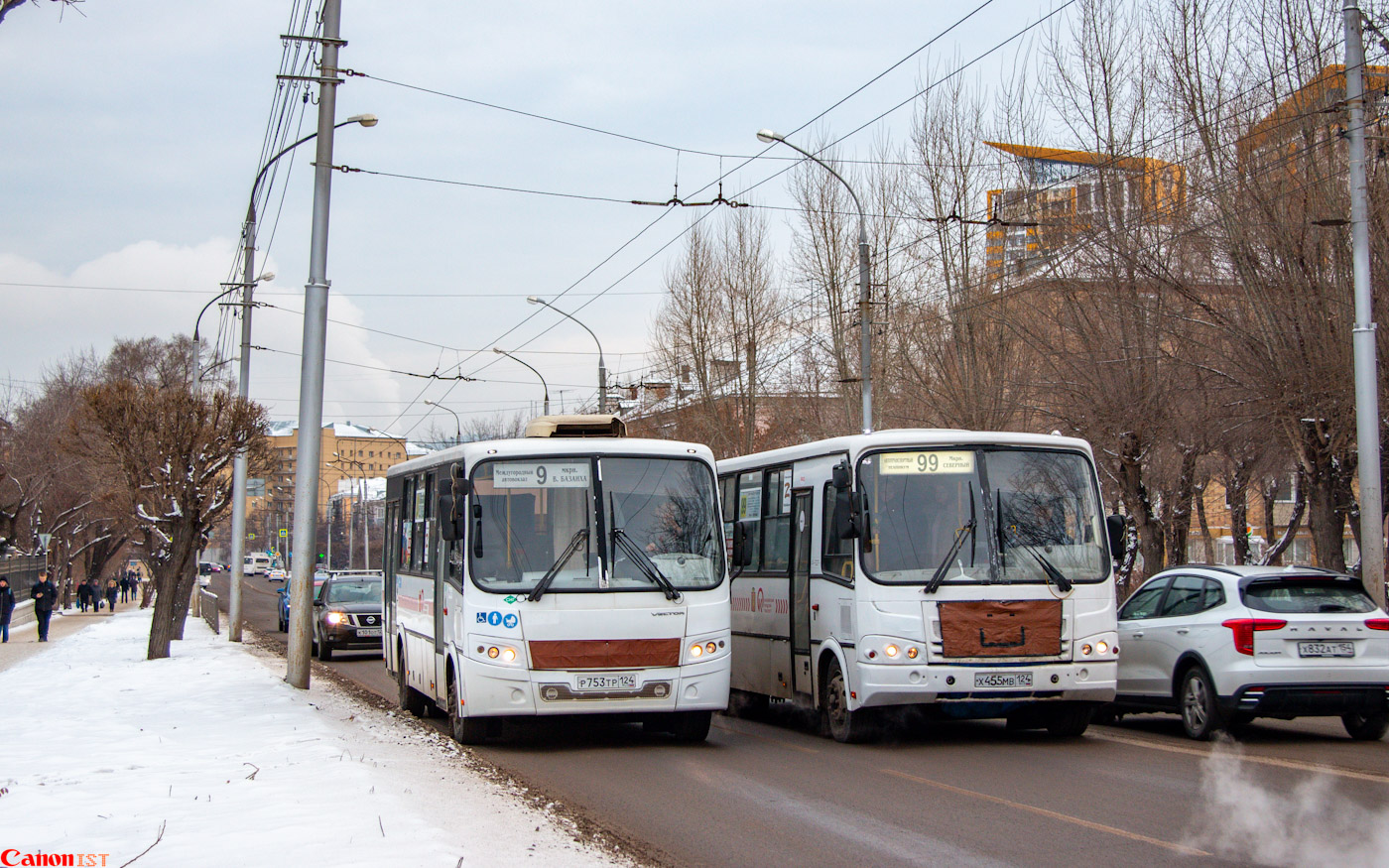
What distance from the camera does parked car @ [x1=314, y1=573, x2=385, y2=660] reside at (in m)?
26.1

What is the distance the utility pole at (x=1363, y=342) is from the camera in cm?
1573

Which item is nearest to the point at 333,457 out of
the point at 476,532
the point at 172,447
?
the point at 172,447

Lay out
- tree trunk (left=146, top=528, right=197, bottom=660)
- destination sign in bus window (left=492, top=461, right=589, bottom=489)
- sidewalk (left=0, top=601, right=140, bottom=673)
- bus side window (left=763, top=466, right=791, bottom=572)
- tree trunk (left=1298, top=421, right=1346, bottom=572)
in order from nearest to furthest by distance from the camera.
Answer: destination sign in bus window (left=492, top=461, right=589, bottom=489), bus side window (left=763, top=466, right=791, bottom=572), tree trunk (left=1298, top=421, right=1346, bottom=572), tree trunk (left=146, top=528, right=197, bottom=660), sidewalk (left=0, top=601, right=140, bottom=673)

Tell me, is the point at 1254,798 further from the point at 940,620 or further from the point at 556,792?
the point at 556,792

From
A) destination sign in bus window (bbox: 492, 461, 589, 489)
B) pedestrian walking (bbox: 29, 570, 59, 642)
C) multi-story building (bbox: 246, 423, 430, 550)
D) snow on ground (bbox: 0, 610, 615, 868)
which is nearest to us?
snow on ground (bbox: 0, 610, 615, 868)

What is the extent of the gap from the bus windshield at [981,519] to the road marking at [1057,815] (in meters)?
2.05

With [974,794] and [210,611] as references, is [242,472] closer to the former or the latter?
[210,611]

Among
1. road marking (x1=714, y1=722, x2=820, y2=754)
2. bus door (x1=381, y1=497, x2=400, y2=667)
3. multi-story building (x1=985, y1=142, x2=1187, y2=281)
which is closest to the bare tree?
bus door (x1=381, y1=497, x2=400, y2=667)

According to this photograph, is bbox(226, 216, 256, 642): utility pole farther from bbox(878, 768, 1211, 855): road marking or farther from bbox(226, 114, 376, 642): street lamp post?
bbox(878, 768, 1211, 855): road marking

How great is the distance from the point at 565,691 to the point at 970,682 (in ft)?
11.3

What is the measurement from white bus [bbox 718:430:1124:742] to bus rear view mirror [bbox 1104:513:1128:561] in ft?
0.06

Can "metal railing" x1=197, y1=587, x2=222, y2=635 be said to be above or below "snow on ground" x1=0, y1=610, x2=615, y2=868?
below

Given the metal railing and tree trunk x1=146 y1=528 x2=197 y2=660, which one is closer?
tree trunk x1=146 y1=528 x2=197 y2=660

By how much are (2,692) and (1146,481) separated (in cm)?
2509
